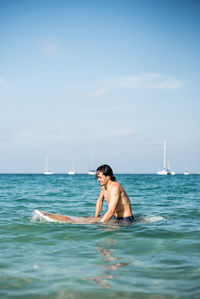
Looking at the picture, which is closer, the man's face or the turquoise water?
the turquoise water

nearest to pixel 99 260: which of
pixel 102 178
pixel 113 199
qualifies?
pixel 113 199

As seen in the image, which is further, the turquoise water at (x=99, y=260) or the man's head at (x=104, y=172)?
the man's head at (x=104, y=172)

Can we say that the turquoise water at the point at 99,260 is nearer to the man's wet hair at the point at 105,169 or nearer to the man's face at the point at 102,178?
the man's face at the point at 102,178

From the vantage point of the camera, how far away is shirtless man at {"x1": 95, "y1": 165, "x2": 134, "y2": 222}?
25.2ft

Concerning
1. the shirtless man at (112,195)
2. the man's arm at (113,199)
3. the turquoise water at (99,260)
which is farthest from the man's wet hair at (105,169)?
the turquoise water at (99,260)

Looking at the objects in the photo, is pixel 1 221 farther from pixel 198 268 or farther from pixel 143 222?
pixel 198 268

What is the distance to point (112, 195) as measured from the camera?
25.2ft

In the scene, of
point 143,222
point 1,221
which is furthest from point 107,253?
point 1,221

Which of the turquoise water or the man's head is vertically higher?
the man's head

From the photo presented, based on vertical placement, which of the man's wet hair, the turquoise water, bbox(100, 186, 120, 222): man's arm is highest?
the man's wet hair

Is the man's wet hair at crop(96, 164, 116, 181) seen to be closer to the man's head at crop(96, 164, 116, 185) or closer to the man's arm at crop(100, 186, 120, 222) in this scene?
the man's head at crop(96, 164, 116, 185)

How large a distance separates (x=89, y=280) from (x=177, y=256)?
6.09 feet

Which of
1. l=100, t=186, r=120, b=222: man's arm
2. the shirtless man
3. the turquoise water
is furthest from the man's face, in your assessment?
the turquoise water

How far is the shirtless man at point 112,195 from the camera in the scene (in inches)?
302
